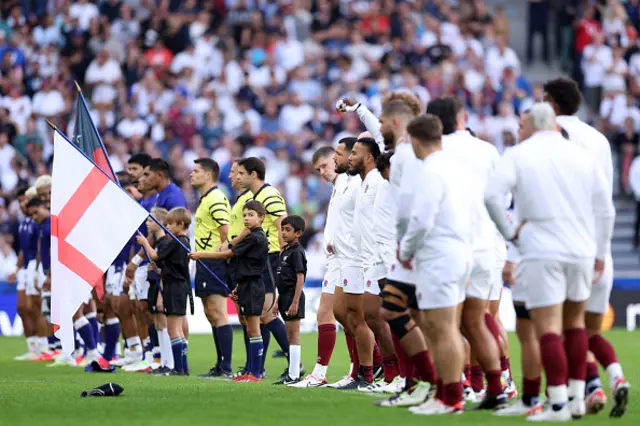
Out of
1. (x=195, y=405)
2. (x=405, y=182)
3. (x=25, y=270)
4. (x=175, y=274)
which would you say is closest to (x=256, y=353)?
(x=175, y=274)

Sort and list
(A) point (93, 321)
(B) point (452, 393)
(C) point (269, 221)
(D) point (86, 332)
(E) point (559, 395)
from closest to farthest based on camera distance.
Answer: (E) point (559, 395), (B) point (452, 393), (C) point (269, 221), (D) point (86, 332), (A) point (93, 321)

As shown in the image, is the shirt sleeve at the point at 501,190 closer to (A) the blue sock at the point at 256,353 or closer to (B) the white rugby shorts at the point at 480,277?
(B) the white rugby shorts at the point at 480,277

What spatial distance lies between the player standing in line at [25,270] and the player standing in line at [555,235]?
10278 millimetres

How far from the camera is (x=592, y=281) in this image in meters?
10.0

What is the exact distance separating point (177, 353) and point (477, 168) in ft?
18.9

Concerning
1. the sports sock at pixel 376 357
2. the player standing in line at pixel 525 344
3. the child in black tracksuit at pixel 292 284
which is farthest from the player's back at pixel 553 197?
the child in black tracksuit at pixel 292 284

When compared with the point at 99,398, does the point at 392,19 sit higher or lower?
higher

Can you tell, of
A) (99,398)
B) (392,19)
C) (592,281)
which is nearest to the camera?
(592,281)

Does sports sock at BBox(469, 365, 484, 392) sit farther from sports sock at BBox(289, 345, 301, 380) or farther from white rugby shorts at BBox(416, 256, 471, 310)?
sports sock at BBox(289, 345, 301, 380)

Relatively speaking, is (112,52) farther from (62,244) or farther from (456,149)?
(456,149)

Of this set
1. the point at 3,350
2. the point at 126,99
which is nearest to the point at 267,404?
the point at 3,350

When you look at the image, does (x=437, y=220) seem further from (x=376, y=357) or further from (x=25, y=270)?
(x=25, y=270)

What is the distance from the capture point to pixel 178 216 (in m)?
14.6

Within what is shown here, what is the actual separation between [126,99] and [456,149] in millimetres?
19183
